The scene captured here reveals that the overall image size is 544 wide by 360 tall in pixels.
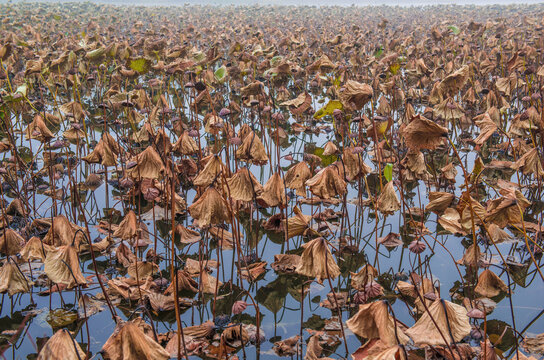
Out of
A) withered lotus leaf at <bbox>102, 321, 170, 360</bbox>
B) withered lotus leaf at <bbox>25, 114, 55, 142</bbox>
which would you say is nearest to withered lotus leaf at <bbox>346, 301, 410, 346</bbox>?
withered lotus leaf at <bbox>102, 321, 170, 360</bbox>

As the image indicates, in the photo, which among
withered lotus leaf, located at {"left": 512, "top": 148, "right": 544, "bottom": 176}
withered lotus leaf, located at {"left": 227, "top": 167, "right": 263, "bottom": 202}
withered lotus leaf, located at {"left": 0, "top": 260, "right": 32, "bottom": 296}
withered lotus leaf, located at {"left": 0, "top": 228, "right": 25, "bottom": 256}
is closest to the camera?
withered lotus leaf, located at {"left": 0, "top": 260, "right": 32, "bottom": 296}

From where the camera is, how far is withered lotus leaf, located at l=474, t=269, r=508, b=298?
2271mm

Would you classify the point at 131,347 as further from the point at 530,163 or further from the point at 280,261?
the point at 530,163

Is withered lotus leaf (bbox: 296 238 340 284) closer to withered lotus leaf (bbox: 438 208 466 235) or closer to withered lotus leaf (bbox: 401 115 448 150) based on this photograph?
withered lotus leaf (bbox: 401 115 448 150)

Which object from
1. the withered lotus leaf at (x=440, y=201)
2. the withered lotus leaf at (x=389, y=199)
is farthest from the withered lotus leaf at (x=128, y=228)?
the withered lotus leaf at (x=440, y=201)

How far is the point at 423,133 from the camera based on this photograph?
1.69 metres

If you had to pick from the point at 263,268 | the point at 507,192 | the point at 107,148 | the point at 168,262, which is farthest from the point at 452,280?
the point at 107,148

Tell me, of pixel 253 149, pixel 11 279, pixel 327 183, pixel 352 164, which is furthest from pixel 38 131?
pixel 327 183

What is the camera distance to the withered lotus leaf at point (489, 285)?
227 cm

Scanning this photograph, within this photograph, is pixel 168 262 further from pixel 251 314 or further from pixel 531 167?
pixel 531 167

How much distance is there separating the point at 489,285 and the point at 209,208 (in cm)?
128

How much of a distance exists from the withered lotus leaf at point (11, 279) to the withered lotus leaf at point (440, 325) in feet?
4.89

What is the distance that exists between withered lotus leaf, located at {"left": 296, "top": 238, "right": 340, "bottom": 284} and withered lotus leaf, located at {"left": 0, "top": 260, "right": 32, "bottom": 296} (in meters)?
1.11

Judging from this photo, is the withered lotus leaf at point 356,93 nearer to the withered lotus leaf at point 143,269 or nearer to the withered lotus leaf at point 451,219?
the withered lotus leaf at point 451,219
